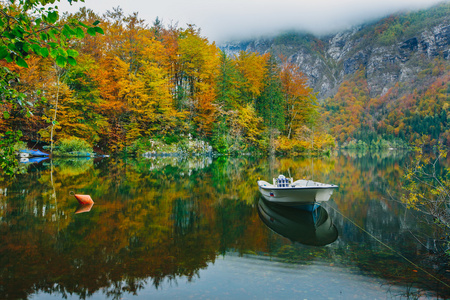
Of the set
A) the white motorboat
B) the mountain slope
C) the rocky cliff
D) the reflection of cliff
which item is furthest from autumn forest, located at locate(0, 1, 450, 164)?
the rocky cliff

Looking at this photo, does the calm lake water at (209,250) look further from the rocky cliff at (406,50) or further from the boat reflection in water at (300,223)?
the rocky cliff at (406,50)

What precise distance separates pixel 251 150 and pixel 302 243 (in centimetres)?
3473

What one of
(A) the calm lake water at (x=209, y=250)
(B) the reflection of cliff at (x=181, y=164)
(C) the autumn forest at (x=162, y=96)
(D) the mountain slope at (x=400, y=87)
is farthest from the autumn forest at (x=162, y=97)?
(D) the mountain slope at (x=400, y=87)

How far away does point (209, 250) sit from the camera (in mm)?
6262

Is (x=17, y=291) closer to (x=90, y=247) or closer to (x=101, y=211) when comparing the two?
(x=90, y=247)

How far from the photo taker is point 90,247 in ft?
20.1

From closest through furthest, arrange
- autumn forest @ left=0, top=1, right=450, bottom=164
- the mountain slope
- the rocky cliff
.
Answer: autumn forest @ left=0, top=1, right=450, bottom=164 < the mountain slope < the rocky cliff

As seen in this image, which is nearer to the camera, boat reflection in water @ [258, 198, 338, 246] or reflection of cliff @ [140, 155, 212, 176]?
boat reflection in water @ [258, 198, 338, 246]

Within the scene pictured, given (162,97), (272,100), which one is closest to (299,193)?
(162,97)

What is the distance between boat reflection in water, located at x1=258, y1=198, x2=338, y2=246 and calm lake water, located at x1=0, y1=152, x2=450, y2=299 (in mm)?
34

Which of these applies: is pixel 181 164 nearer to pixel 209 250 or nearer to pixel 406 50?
pixel 209 250

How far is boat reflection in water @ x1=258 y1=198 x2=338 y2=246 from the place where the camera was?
23.8ft

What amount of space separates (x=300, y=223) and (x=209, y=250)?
12.0 ft

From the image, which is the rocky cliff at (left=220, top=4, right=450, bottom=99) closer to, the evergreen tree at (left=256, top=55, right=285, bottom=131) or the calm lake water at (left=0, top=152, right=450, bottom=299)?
the evergreen tree at (left=256, top=55, right=285, bottom=131)
